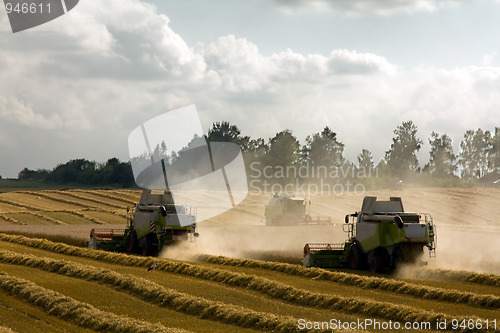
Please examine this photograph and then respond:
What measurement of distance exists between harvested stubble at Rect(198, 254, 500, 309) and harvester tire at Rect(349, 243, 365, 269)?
128 inches

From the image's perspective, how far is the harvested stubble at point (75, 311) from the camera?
16.5 meters

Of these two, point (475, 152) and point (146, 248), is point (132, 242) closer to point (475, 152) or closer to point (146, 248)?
point (146, 248)

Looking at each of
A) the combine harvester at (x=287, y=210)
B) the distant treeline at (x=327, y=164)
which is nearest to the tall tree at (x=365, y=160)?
the distant treeline at (x=327, y=164)

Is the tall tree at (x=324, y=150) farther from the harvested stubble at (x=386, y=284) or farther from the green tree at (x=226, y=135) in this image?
the harvested stubble at (x=386, y=284)

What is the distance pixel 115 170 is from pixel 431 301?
105 meters

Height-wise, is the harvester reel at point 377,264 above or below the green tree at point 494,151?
below

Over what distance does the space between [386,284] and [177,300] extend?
701cm

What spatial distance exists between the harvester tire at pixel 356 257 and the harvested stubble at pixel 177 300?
9940 millimetres

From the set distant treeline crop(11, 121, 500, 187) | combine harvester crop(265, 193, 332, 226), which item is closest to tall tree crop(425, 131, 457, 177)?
distant treeline crop(11, 121, 500, 187)

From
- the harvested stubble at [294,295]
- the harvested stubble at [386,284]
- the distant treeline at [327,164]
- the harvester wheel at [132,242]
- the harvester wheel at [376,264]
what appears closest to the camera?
the harvested stubble at [294,295]

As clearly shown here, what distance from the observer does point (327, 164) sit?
455 feet

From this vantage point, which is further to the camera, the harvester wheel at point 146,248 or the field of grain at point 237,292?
the harvester wheel at point 146,248

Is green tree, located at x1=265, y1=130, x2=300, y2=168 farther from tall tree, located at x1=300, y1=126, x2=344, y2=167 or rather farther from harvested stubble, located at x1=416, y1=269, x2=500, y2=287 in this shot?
harvested stubble, located at x1=416, y1=269, x2=500, y2=287

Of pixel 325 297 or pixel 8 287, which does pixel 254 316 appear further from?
pixel 8 287
